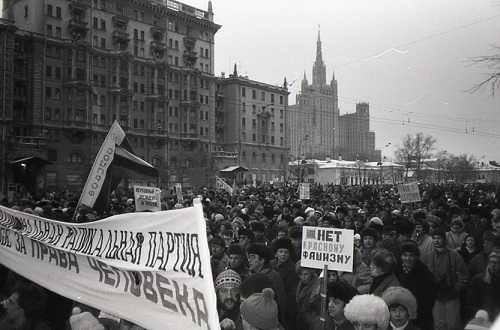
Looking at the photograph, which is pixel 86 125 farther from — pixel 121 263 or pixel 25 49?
pixel 121 263

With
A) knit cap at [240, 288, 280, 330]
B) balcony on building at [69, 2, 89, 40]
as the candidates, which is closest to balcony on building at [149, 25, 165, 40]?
balcony on building at [69, 2, 89, 40]

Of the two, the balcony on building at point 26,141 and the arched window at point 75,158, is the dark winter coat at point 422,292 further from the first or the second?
the arched window at point 75,158

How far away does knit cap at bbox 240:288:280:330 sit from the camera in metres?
4.02

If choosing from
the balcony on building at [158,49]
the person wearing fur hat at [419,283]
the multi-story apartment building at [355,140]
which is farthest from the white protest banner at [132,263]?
the multi-story apartment building at [355,140]

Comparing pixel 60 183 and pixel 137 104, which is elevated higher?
pixel 137 104

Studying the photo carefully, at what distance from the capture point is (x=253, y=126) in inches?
3410

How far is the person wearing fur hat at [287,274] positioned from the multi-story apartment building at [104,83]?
45034 millimetres

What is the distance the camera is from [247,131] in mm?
85062

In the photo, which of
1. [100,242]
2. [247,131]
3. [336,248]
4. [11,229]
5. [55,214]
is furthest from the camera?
[247,131]

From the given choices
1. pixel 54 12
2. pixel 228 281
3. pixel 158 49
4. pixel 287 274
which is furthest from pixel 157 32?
Answer: pixel 228 281

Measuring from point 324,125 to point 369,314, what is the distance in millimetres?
110838

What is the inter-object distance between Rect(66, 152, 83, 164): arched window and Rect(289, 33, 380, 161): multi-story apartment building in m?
35.8

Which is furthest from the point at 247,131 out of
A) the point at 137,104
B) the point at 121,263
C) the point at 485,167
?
the point at 121,263

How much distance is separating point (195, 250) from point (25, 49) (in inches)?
2319
